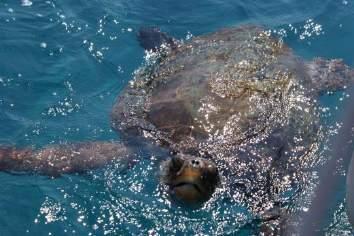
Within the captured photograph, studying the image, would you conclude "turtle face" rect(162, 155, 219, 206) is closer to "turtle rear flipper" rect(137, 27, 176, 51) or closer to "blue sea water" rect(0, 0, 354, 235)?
"blue sea water" rect(0, 0, 354, 235)

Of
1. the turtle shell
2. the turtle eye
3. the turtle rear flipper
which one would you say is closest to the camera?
the turtle eye

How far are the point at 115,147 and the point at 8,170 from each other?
99 cm

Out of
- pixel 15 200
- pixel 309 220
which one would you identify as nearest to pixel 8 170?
pixel 15 200

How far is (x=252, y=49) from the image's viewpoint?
5.90 m

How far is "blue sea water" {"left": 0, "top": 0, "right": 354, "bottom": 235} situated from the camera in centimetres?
457

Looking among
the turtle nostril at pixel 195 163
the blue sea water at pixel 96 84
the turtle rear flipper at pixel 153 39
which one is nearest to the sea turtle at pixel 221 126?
the turtle nostril at pixel 195 163

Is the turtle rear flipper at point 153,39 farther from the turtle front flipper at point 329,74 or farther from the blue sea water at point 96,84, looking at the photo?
the turtle front flipper at point 329,74

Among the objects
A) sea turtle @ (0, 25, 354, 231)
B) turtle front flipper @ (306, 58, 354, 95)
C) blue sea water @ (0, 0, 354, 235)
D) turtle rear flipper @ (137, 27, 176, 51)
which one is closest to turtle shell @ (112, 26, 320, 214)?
sea turtle @ (0, 25, 354, 231)

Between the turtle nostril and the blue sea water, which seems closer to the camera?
the turtle nostril

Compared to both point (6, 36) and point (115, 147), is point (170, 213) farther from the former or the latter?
point (6, 36)

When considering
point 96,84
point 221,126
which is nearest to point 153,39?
point 96,84

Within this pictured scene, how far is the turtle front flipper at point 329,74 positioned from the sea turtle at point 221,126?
0.12ft

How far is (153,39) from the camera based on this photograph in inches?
264

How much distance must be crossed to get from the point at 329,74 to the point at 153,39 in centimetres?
212
